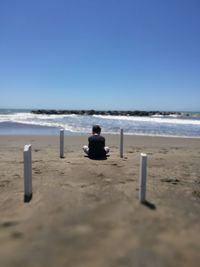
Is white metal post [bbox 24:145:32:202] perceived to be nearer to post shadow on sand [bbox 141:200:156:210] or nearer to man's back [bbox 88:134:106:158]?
post shadow on sand [bbox 141:200:156:210]

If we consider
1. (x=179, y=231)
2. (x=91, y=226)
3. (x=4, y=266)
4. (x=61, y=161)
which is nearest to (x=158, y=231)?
(x=179, y=231)

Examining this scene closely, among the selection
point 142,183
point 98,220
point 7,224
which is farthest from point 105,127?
point 7,224

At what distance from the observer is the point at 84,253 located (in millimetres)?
3979

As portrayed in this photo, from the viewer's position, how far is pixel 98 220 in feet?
16.2

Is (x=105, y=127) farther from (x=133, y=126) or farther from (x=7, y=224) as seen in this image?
(x=7, y=224)

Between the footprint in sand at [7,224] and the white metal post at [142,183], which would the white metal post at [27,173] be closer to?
the footprint in sand at [7,224]

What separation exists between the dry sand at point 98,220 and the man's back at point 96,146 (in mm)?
1841

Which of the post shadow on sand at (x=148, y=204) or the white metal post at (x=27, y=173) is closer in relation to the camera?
the post shadow on sand at (x=148, y=204)

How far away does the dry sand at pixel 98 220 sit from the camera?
3904 millimetres

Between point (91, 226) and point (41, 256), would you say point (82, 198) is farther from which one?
point (41, 256)

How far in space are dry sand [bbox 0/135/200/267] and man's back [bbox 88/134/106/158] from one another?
184 centimetres

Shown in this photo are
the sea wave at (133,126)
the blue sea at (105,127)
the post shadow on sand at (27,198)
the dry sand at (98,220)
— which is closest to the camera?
the dry sand at (98,220)

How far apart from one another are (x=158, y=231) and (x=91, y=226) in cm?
102

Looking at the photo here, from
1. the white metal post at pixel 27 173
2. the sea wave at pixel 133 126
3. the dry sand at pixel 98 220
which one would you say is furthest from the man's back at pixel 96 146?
the sea wave at pixel 133 126
